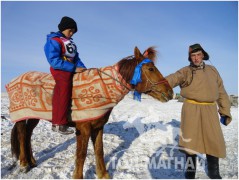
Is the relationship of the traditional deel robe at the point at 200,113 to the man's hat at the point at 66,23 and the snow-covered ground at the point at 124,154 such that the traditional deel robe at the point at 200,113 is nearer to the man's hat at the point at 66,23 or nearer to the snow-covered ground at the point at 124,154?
the snow-covered ground at the point at 124,154

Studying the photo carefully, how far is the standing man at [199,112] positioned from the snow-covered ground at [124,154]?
2.07ft

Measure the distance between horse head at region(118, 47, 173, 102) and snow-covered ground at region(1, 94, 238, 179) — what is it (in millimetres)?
541

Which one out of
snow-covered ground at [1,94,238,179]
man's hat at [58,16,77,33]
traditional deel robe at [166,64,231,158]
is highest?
man's hat at [58,16,77,33]

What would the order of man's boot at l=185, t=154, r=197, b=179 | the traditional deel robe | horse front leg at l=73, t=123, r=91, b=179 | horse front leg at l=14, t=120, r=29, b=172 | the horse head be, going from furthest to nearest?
horse front leg at l=14, t=120, r=29, b=172 < man's boot at l=185, t=154, r=197, b=179 < the traditional deel robe < horse front leg at l=73, t=123, r=91, b=179 < the horse head

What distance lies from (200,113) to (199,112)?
0.11 feet

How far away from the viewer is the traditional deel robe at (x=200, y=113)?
431 centimetres

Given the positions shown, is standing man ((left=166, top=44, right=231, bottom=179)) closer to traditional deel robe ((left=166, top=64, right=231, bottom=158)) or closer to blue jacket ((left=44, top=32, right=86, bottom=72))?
traditional deel robe ((left=166, top=64, right=231, bottom=158))

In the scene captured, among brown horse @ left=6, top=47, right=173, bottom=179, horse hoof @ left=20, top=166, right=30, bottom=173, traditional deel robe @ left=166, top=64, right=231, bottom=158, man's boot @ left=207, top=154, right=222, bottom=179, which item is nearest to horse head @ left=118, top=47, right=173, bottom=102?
brown horse @ left=6, top=47, right=173, bottom=179

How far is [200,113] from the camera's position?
4379 millimetres

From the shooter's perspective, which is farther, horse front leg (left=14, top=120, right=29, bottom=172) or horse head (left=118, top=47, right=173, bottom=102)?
horse front leg (left=14, top=120, right=29, bottom=172)

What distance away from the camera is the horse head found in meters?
4.05

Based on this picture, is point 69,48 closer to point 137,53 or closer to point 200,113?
point 137,53

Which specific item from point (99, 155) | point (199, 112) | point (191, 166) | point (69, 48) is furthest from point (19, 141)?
point (199, 112)

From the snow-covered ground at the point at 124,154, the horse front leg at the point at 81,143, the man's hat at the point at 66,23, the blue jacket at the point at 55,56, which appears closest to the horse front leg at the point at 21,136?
the snow-covered ground at the point at 124,154
